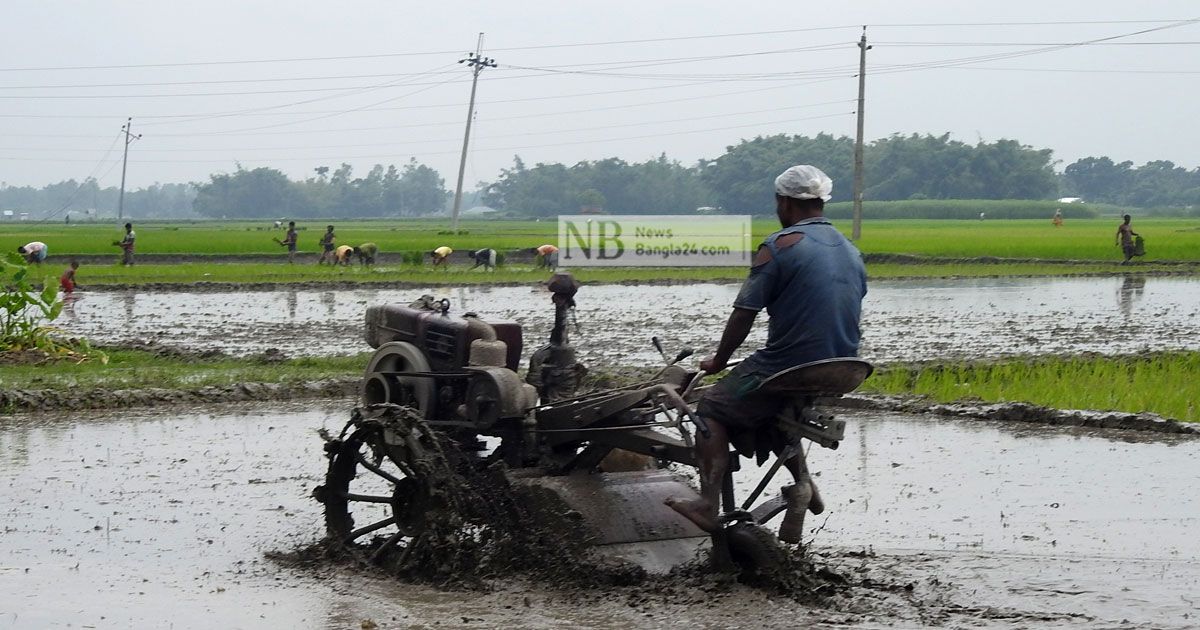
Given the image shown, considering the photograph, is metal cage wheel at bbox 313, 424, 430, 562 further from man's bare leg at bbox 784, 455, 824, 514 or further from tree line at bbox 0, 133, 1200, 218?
tree line at bbox 0, 133, 1200, 218

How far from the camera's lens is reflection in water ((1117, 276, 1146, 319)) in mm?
21078

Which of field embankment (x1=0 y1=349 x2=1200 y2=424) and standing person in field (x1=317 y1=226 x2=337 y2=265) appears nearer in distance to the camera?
field embankment (x1=0 y1=349 x2=1200 y2=424)

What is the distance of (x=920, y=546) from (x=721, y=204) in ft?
232

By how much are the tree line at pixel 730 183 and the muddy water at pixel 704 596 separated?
60658mm

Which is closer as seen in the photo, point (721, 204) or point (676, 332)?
point (676, 332)

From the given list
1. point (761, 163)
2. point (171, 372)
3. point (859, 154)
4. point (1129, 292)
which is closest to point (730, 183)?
point (761, 163)

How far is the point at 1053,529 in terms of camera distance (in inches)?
263

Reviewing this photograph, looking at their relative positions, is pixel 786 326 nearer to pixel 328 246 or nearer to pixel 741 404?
pixel 741 404

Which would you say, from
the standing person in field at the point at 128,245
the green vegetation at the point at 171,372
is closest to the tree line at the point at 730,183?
the standing person in field at the point at 128,245

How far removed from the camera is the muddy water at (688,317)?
52.6 ft

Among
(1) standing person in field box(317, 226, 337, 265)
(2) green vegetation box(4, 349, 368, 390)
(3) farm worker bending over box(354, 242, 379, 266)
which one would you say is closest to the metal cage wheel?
(2) green vegetation box(4, 349, 368, 390)

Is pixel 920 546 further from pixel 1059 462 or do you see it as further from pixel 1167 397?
pixel 1167 397

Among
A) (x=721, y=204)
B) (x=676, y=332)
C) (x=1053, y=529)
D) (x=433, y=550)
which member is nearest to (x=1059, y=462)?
(x=1053, y=529)

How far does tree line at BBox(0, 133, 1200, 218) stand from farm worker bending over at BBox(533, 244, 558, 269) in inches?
1394
